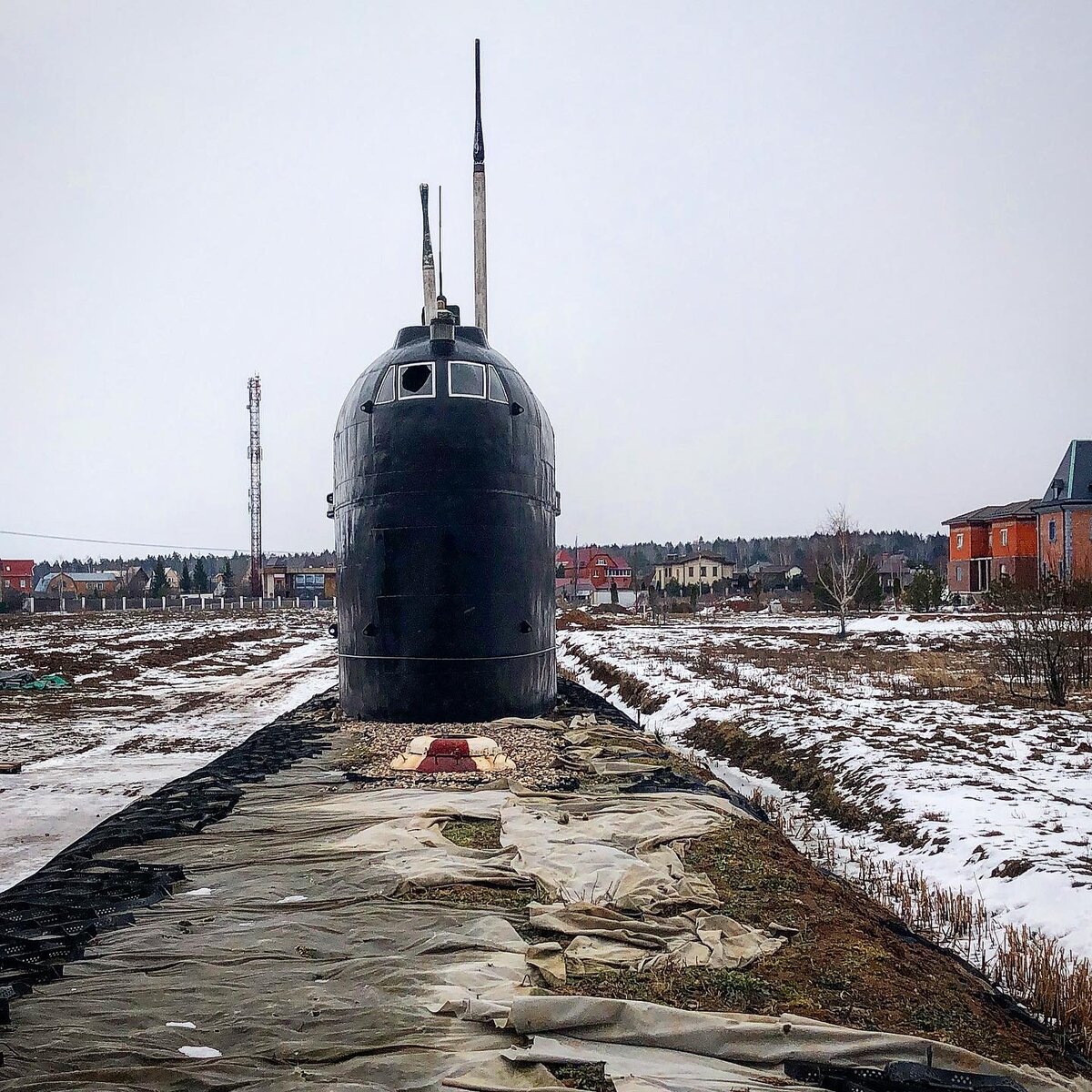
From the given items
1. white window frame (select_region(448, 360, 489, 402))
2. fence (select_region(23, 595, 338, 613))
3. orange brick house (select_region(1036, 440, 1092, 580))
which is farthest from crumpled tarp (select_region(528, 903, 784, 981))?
fence (select_region(23, 595, 338, 613))

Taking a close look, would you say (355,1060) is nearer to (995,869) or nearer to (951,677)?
(995,869)

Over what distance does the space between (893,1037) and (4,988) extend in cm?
387

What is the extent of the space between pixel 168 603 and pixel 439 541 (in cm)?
8419

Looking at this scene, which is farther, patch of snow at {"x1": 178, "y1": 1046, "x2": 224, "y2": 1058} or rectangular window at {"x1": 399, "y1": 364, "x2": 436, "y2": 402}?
rectangular window at {"x1": 399, "y1": 364, "x2": 436, "y2": 402}

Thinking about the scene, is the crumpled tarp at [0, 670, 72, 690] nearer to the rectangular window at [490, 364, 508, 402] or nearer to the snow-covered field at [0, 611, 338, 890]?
the snow-covered field at [0, 611, 338, 890]

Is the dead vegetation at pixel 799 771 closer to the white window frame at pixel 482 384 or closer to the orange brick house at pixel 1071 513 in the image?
the white window frame at pixel 482 384

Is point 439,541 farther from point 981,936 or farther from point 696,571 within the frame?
point 696,571

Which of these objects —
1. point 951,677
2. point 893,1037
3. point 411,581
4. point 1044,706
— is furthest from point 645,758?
point 951,677

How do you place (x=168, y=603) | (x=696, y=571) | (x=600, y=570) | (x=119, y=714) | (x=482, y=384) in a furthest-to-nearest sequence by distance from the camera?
(x=600, y=570), (x=696, y=571), (x=168, y=603), (x=119, y=714), (x=482, y=384)

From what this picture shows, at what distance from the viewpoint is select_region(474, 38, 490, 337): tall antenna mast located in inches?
523

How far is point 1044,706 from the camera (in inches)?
594

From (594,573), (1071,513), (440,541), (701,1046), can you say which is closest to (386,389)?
(440,541)

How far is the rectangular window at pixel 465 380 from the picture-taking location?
10750mm

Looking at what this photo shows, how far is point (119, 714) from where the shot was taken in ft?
59.9
